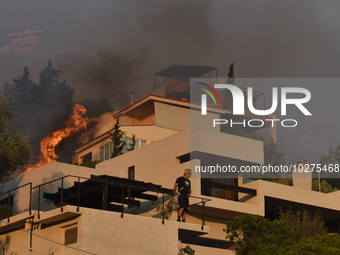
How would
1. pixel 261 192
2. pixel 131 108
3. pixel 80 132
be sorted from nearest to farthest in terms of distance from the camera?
1. pixel 261 192
2. pixel 131 108
3. pixel 80 132

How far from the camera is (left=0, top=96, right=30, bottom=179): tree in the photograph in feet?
68.7

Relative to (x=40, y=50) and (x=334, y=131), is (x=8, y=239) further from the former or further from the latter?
(x=40, y=50)

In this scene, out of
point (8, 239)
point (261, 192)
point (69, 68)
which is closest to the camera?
point (8, 239)

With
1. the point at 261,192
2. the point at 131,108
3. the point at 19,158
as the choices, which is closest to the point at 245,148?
the point at 261,192

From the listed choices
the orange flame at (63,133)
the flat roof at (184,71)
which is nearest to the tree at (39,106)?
the orange flame at (63,133)

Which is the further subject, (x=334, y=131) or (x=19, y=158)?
(x=334, y=131)

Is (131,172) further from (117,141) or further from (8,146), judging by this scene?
(117,141)

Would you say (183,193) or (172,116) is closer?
(183,193)

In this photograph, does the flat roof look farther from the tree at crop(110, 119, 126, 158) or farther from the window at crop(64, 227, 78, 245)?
the window at crop(64, 227, 78, 245)

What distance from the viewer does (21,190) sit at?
26.1 meters

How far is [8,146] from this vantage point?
68.7ft

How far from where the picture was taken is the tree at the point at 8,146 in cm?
2094

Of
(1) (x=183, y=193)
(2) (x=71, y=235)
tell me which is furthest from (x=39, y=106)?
(2) (x=71, y=235)

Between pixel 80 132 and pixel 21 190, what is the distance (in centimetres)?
3354
